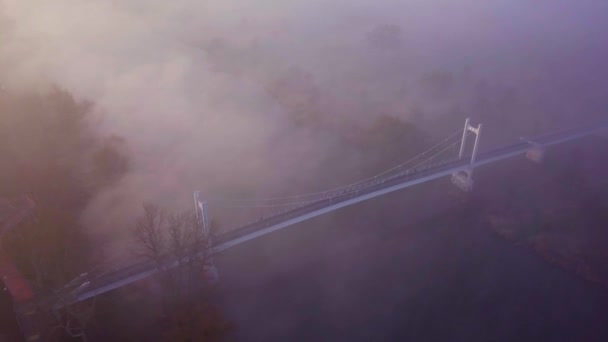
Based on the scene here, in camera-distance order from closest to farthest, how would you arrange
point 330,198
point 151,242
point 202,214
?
point 151,242 → point 202,214 → point 330,198

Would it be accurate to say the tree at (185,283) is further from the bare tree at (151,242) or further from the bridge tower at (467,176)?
the bridge tower at (467,176)

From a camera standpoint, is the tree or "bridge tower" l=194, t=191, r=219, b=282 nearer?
the tree

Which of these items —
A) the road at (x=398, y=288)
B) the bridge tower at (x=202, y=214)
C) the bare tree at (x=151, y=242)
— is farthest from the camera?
the bridge tower at (x=202, y=214)

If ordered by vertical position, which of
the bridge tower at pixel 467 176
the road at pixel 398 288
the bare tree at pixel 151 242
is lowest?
the road at pixel 398 288

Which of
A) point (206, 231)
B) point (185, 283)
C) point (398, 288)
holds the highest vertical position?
point (206, 231)

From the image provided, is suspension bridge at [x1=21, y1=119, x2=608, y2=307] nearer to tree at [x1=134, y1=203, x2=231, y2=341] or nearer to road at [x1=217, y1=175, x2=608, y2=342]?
tree at [x1=134, y1=203, x2=231, y2=341]

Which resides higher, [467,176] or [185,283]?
[467,176]

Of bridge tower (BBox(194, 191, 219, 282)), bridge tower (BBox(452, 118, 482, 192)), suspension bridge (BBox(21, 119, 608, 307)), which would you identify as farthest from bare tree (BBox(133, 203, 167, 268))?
bridge tower (BBox(452, 118, 482, 192))

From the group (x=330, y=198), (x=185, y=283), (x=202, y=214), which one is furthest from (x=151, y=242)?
(x=330, y=198)

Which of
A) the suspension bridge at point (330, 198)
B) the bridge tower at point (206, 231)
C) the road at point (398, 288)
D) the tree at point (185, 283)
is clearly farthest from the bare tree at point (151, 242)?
the road at point (398, 288)

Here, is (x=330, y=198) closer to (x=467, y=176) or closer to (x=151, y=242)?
(x=151, y=242)
